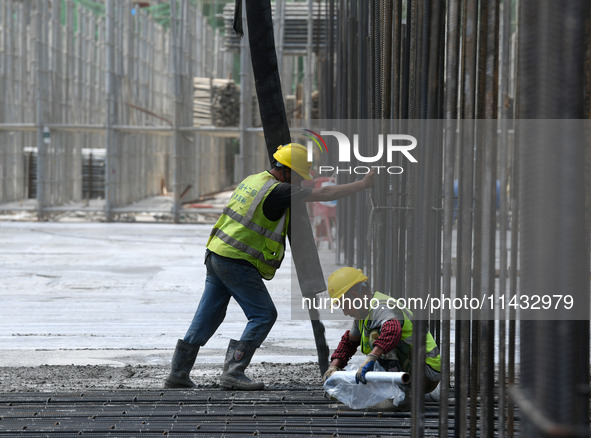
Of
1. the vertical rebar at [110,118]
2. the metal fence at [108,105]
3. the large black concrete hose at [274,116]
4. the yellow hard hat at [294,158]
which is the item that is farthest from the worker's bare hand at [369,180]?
the vertical rebar at [110,118]

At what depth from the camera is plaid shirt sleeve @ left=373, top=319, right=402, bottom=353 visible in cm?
528

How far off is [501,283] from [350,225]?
8.21 m

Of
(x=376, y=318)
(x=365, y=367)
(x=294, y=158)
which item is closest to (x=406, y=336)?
(x=376, y=318)

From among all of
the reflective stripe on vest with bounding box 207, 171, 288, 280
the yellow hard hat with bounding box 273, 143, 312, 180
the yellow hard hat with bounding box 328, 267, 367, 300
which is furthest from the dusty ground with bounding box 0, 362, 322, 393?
the yellow hard hat with bounding box 273, 143, 312, 180

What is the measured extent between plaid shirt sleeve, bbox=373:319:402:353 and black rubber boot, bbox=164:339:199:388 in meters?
1.79

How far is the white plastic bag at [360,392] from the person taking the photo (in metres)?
5.59

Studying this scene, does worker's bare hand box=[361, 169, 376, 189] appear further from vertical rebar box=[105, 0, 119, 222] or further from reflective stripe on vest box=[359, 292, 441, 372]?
vertical rebar box=[105, 0, 119, 222]

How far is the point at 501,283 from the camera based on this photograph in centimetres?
503

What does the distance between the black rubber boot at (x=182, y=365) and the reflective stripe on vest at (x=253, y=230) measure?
766 millimetres

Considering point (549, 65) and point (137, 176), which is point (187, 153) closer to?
point (137, 176)

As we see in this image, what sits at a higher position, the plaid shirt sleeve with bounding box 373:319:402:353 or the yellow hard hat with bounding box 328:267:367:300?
the yellow hard hat with bounding box 328:267:367:300

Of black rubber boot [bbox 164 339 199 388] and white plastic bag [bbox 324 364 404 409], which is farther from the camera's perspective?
black rubber boot [bbox 164 339 199 388]

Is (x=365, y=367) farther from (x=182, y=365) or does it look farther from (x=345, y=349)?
(x=182, y=365)

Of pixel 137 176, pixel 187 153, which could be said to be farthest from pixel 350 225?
pixel 137 176
